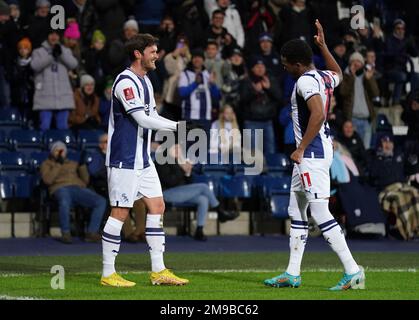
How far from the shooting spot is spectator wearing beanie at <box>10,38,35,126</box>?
20.1 m

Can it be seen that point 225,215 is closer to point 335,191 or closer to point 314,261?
point 335,191

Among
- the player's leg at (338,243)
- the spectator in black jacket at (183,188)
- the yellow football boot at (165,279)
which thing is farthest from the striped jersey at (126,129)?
the spectator in black jacket at (183,188)

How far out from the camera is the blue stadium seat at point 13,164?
1919 centimetres

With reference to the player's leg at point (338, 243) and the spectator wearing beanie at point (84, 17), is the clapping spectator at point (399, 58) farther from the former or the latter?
the player's leg at point (338, 243)

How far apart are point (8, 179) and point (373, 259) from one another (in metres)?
6.26

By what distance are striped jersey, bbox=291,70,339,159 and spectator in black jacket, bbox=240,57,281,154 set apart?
29.0ft

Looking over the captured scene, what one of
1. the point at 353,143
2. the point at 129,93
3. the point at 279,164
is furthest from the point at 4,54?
the point at 129,93

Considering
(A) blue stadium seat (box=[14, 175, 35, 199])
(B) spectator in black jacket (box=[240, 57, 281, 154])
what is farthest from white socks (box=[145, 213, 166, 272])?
(B) spectator in black jacket (box=[240, 57, 281, 154])

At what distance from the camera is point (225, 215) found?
19578 millimetres

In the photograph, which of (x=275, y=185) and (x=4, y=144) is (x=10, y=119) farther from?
(x=275, y=185)

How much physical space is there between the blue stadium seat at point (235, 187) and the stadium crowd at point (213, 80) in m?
0.56

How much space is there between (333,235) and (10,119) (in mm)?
9863
